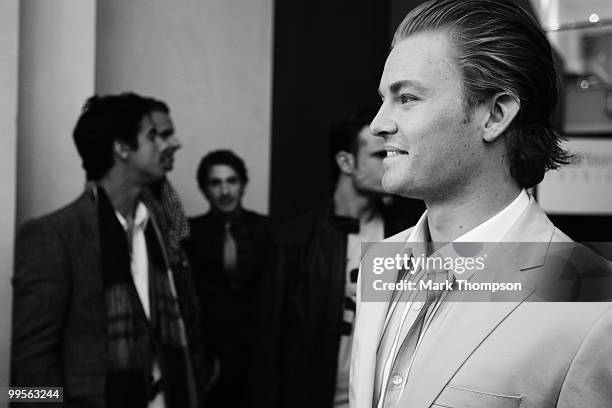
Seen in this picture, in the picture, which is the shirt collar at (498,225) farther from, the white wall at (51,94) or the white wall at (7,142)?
the white wall at (51,94)

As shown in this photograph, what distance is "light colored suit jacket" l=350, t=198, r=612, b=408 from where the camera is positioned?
1182mm

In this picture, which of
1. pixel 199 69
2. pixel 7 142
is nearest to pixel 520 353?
pixel 7 142

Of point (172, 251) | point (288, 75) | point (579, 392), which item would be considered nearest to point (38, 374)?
point (172, 251)

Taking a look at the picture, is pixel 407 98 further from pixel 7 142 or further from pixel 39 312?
pixel 7 142

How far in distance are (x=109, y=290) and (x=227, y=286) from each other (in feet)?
2.93

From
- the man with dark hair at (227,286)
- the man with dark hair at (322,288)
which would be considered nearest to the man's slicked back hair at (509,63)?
the man with dark hair at (322,288)

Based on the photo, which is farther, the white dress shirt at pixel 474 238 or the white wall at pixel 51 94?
the white wall at pixel 51 94

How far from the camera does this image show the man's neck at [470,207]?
142 cm

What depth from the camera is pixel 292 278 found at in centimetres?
291

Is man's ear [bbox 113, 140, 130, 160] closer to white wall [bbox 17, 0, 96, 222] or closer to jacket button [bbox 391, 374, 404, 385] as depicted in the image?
white wall [bbox 17, 0, 96, 222]

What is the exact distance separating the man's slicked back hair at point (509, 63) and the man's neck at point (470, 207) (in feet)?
0.15

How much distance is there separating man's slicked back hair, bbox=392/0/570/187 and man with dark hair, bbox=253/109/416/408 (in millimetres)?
1437

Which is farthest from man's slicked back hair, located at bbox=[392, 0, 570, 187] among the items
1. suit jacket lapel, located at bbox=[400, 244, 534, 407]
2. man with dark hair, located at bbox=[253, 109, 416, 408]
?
man with dark hair, located at bbox=[253, 109, 416, 408]

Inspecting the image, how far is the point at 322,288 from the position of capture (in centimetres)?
280
